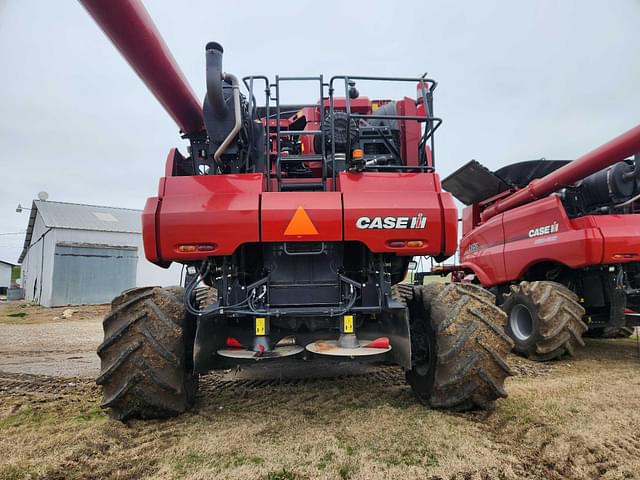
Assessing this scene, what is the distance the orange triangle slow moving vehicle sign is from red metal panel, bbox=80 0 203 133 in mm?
1471

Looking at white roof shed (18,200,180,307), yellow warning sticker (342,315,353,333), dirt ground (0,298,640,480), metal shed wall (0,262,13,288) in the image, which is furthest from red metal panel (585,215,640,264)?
metal shed wall (0,262,13,288)

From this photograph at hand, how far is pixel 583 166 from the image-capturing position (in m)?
5.41

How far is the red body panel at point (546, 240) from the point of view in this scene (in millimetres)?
5328

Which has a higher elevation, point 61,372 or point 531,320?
Answer: point 531,320

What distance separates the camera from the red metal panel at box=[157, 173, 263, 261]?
3.03 meters

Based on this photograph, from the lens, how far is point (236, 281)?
3.33 metres

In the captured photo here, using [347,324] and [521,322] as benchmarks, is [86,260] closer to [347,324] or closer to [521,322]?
[521,322]

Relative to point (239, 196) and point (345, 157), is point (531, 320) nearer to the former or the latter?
point (345, 157)

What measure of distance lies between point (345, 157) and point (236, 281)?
4.60ft

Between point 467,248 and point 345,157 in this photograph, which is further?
point 467,248

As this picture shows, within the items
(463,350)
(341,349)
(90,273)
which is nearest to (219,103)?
(341,349)

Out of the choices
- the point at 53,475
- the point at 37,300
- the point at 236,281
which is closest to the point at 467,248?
the point at 236,281

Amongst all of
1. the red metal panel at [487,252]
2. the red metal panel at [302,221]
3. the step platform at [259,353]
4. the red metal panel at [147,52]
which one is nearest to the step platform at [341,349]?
the step platform at [259,353]

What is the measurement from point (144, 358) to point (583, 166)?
218 inches
